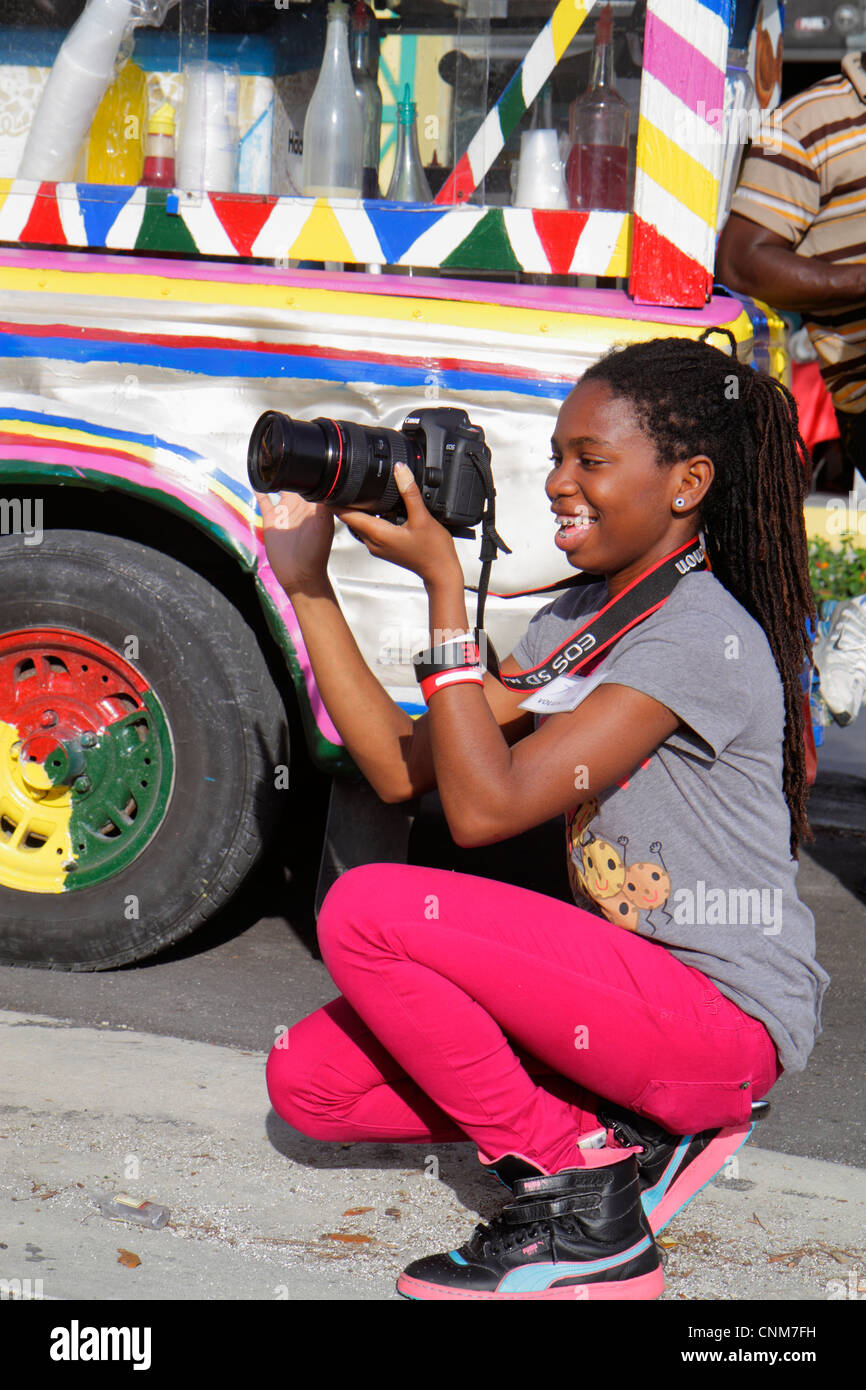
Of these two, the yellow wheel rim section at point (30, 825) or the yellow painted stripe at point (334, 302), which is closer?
the yellow painted stripe at point (334, 302)

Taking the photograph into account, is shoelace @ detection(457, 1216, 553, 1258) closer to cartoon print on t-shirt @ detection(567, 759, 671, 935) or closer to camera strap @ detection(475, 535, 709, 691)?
cartoon print on t-shirt @ detection(567, 759, 671, 935)

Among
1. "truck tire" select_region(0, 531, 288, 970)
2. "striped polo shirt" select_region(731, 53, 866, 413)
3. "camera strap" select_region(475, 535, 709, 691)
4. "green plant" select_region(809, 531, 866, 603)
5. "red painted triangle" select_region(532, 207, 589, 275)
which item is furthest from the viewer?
"green plant" select_region(809, 531, 866, 603)

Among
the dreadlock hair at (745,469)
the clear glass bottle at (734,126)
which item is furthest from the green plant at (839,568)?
the dreadlock hair at (745,469)

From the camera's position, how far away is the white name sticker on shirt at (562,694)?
1.88 metres

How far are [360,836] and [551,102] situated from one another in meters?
1.43

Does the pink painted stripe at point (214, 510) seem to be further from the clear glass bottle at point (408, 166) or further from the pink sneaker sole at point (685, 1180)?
the pink sneaker sole at point (685, 1180)

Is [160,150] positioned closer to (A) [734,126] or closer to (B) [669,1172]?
(A) [734,126]

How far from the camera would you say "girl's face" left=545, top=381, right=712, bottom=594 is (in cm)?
194

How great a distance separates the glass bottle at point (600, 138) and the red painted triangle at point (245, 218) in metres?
0.57

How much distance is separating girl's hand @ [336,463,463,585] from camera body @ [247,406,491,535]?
0.02m

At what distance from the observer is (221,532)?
2652 mm

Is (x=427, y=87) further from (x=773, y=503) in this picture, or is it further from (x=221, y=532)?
(x=773, y=503)

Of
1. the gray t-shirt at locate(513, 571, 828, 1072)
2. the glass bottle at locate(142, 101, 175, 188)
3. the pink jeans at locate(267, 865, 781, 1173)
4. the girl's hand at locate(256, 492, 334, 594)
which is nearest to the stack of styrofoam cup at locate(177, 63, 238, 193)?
the glass bottle at locate(142, 101, 175, 188)
